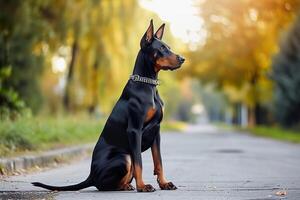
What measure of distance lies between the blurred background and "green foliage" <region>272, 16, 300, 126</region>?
0.06 meters

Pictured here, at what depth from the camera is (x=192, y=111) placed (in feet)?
456

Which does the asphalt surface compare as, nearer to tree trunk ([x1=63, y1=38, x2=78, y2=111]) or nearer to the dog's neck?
the dog's neck

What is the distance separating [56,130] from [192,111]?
391ft

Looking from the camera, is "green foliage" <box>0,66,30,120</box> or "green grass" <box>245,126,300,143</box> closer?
"green foliage" <box>0,66,30,120</box>

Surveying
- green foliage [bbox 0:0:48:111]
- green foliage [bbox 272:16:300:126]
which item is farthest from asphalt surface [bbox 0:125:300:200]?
green foliage [bbox 272:16:300:126]

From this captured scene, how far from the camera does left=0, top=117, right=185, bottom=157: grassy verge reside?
578 inches

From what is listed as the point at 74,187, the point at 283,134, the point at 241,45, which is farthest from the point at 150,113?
the point at 241,45

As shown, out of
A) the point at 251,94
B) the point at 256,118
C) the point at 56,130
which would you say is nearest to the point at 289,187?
the point at 56,130

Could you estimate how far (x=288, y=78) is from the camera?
113ft

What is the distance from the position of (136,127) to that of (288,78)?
27.5m

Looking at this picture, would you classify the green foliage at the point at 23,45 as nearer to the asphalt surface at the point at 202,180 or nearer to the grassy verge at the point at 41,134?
the grassy verge at the point at 41,134

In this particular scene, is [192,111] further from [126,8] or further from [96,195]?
[96,195]

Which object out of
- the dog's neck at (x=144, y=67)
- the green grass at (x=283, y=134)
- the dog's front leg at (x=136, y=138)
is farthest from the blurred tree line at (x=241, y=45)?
the dog's front leg at (x=136, y=138)

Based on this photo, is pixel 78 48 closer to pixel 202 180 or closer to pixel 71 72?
pixel 71 72
